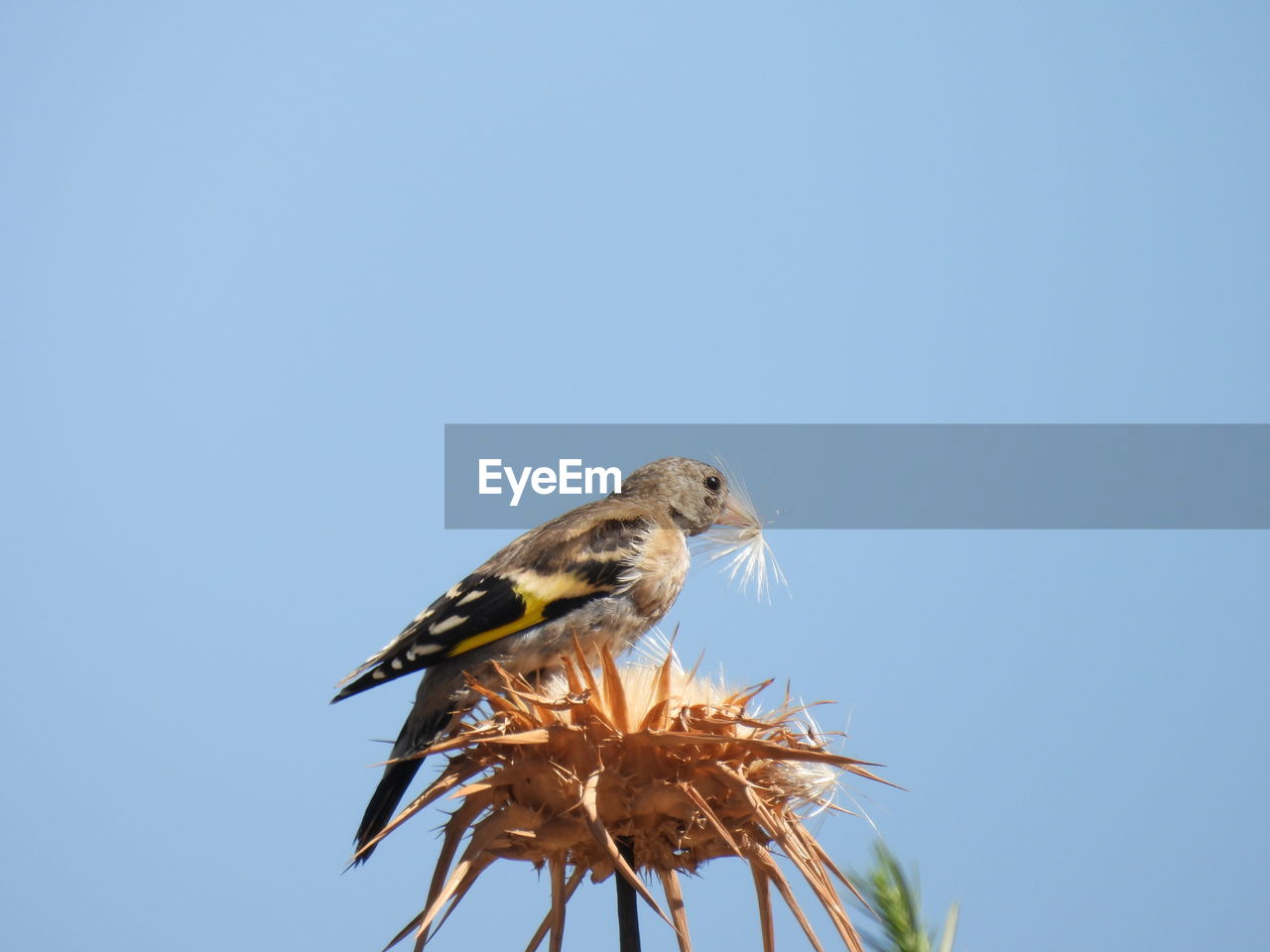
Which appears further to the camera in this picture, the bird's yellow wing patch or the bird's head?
the bird's head

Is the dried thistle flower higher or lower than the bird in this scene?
lower

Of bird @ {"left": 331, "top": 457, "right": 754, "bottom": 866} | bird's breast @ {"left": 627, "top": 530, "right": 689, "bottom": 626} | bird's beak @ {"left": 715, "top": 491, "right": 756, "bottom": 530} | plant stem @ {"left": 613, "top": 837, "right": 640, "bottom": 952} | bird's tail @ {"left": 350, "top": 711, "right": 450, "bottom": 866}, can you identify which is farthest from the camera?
bird's beak @ {"left": 715, "top": 491, "right": 756, "bottom": 530}

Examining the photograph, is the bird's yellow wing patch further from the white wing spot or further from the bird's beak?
the bird's beak

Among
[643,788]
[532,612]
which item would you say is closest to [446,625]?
[532,612]

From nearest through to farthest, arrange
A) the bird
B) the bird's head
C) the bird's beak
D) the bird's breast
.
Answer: the bird < the bird's breast < the bird's beak < the bird's head

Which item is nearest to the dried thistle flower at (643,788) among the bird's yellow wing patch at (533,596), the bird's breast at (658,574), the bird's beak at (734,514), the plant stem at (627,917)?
the plant stem at (627,917)

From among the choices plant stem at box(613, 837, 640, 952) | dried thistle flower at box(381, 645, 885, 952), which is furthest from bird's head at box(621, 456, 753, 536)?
plant stem at box(613, 837, 640, 952)

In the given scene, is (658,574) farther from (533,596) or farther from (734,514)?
(734,514)
